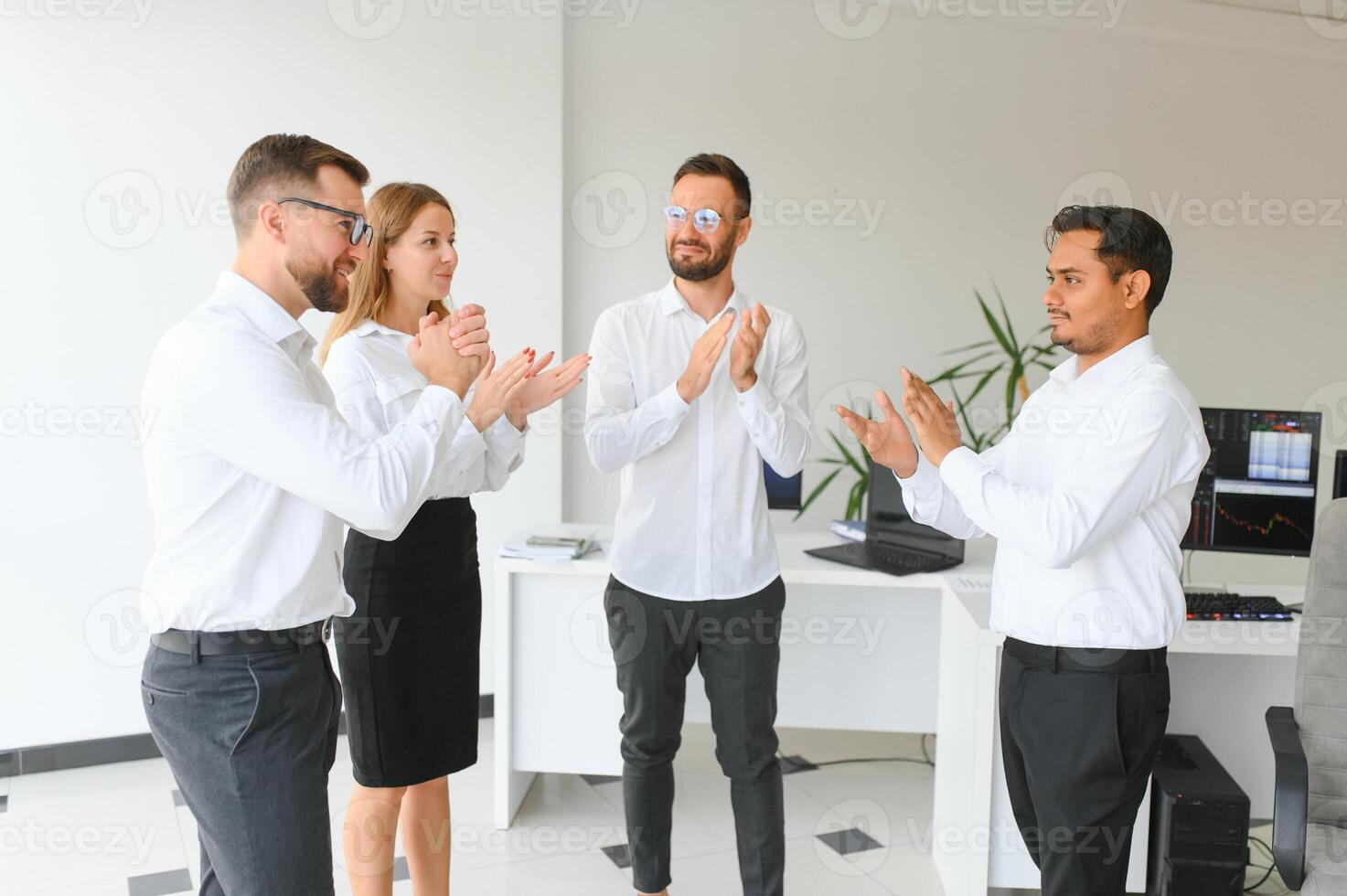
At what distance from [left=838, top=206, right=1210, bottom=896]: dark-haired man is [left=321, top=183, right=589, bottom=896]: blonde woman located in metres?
0.98

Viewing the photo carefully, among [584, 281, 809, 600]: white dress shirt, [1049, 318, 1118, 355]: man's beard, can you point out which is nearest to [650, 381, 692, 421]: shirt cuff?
[584, 281, 809, 600]: white dress shirt

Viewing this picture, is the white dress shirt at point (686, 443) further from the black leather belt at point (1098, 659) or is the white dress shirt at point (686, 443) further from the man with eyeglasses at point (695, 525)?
the black leather belt at point (1098, 659)

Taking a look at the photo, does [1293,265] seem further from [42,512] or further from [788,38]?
[42,512]

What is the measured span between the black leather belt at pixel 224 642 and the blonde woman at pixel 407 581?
0.63 m

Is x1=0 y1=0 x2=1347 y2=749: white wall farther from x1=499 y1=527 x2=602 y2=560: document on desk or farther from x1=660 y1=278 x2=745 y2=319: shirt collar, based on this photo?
x1=660 y1=278 x2=745 y2=319: shirt collar

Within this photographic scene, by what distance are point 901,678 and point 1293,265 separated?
370cm

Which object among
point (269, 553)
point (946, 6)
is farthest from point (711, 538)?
point (946, 6)

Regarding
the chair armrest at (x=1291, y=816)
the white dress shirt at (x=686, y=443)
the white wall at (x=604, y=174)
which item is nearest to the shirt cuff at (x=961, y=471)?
the white dress shirt at (x=686, y=443)

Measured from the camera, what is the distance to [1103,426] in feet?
6.43

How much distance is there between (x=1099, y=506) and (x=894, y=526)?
1.69 meters

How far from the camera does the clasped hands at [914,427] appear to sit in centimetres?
211

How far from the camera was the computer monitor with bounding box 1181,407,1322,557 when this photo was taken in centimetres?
301

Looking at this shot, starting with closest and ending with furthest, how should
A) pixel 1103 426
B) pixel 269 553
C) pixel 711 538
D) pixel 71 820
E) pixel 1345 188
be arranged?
pixel 269 553 → pixel 1103 426 → pixel 711 538 → pixel 71 820 → pixel 1345 188

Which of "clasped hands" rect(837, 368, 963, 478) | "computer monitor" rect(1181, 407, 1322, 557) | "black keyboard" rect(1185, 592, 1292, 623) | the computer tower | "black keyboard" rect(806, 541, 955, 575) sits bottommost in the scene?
the computer tower
